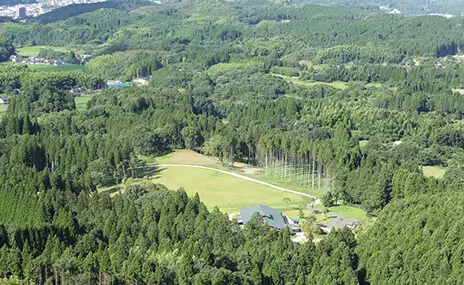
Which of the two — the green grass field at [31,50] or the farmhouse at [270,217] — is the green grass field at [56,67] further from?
the farmhouse at [270,217]

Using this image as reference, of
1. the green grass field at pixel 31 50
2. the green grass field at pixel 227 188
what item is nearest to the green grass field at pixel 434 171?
the green grass field at pixel 227 188

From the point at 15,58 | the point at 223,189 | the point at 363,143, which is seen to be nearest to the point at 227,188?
the point at 223,189

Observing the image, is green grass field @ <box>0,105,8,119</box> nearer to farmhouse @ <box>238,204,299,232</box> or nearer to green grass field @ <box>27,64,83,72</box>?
green grass field @ <box>27,64,83,72</box>

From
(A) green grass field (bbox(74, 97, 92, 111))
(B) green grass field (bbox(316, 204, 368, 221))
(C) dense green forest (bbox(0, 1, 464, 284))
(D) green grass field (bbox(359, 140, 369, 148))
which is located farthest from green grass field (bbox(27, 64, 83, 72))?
(B) green grass field (bbox(316, 204, 368, 221))

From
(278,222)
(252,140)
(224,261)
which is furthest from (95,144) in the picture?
(224,261)

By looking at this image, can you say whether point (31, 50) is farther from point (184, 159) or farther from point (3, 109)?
point (184, 159)

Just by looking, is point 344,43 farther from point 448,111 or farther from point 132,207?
point 132,207
